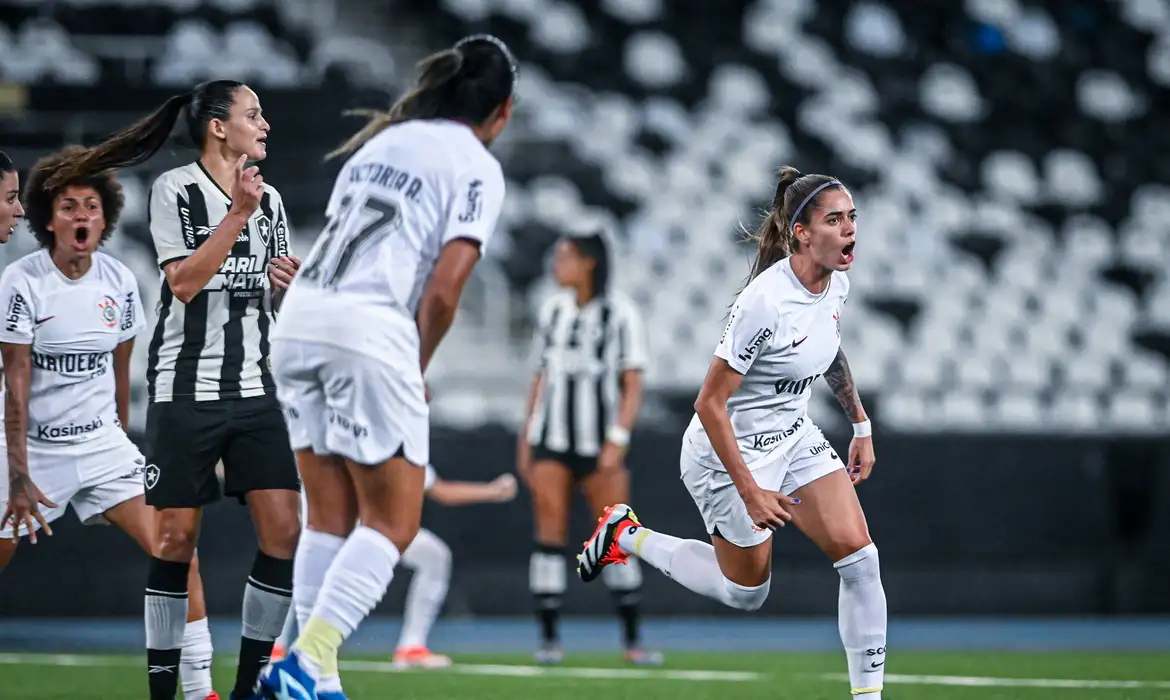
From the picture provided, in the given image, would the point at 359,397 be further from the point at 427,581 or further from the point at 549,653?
the point at 549,653

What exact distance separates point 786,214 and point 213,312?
86.6 inches

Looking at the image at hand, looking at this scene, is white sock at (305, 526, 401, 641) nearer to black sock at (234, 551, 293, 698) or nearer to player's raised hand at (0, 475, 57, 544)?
black sock at (234, 551, 293, 698)

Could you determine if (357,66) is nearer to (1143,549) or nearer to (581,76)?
(581,76)

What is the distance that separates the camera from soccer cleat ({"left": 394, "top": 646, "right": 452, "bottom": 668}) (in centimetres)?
836

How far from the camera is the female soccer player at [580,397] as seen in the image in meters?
9.09

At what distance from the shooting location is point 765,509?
16.7 ft

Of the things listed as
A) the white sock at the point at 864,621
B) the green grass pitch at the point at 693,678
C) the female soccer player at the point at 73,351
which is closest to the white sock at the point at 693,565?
the white sock at the point at 864,621

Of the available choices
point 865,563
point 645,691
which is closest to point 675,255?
point 645,691

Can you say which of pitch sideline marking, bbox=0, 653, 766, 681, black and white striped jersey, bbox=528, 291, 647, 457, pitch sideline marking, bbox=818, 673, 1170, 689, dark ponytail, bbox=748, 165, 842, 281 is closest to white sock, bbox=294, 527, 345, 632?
dark ponytail, bbox=748, 165, 842, 281

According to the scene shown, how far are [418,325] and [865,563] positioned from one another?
2042mm

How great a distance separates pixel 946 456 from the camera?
11.2 metres

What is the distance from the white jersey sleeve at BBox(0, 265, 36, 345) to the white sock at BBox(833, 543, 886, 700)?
3.23 m

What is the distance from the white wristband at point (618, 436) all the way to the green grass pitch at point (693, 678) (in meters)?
1.32

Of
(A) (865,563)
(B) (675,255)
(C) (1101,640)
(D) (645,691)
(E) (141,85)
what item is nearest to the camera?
(A) (865,563)
